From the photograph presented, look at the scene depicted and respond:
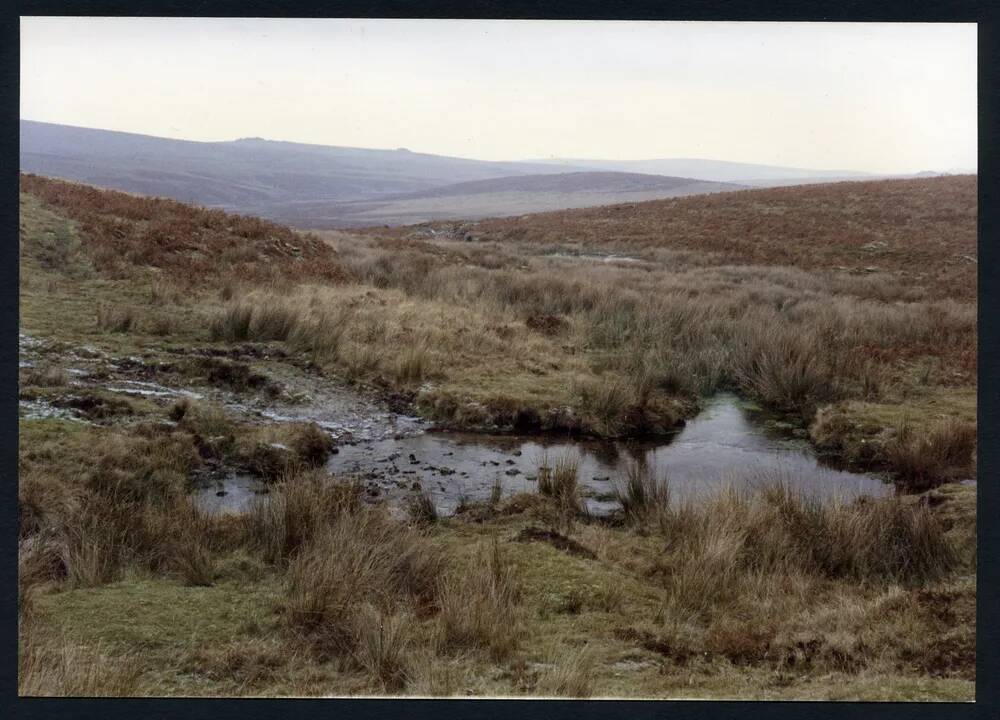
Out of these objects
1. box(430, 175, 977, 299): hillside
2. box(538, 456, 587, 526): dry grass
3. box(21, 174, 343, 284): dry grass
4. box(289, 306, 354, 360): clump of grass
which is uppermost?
box(430, 175, 977, 299): hillside

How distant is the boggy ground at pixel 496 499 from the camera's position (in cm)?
446

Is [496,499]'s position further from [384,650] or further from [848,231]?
[848,231]

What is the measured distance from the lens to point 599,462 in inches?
284

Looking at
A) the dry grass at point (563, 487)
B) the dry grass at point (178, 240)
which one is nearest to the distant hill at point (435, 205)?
the dry grass at point (178, 240)

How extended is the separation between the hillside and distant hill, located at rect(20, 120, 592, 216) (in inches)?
147

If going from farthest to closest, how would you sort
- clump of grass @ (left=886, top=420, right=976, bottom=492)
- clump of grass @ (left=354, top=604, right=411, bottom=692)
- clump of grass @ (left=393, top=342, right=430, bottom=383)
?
clump of grass @ (left=393, top=342, right=430, bottom=383)
clump of grass @ (left=886, top=420, right=976, bottom=492)
clump of grass @ (left=354, top=604, right=411, bottom=692)

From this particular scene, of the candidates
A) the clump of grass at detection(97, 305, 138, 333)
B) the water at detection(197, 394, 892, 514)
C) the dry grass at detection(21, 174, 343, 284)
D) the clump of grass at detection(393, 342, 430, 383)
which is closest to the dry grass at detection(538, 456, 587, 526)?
the water at detection(197, 394, 892, 514)

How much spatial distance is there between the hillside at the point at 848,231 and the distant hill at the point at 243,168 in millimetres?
3724

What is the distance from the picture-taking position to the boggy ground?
4.46 m

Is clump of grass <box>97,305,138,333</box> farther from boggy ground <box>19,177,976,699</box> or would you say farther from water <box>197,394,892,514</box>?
water <box>197,394,892,514</box>

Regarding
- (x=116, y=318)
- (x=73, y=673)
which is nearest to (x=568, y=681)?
(x=73, y=673)

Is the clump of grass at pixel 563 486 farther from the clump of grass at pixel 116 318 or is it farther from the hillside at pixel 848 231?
the clump of grass at pixel 116 318

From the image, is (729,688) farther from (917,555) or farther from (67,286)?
(67,286)

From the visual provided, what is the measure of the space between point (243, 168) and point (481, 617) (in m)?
5.54
